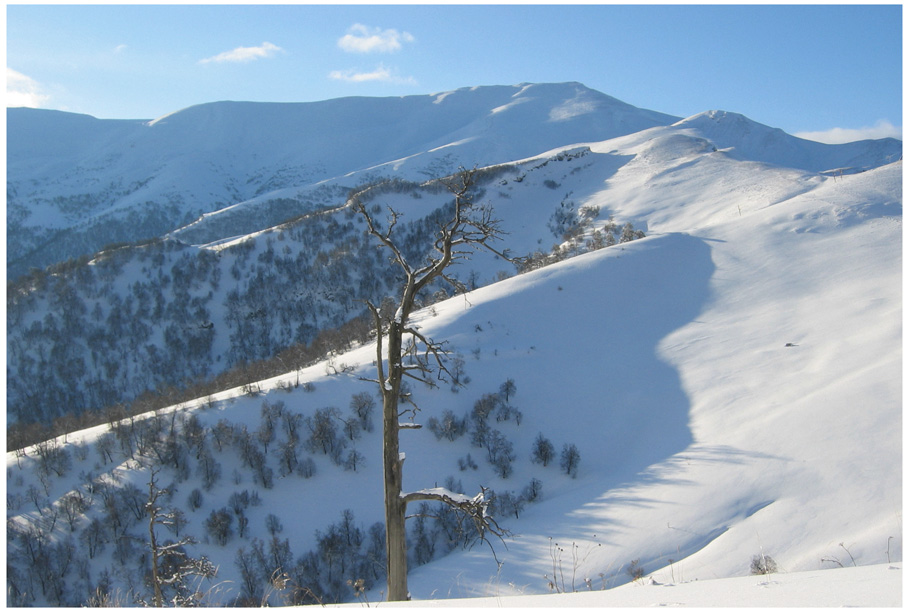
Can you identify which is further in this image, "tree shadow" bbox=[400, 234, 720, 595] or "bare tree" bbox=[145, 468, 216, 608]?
"tree shadow" bbox=[400, 234, 720, 595]

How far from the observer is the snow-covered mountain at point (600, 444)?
18.0 metres

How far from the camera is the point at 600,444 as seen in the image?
3050 centimetres

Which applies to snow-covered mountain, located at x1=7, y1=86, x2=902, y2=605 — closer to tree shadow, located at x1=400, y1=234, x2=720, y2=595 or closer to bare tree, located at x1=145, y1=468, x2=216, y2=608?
tree shadow, located at x1=400, y1=234, x2=720, y2=595

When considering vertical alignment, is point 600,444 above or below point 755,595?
below

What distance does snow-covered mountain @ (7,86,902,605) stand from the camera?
59.2 feet

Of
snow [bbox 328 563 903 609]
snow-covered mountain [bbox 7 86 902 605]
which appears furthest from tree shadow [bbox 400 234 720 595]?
snow [bbox 328 563 903 609]

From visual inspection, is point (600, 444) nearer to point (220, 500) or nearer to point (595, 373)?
point (595, 373)

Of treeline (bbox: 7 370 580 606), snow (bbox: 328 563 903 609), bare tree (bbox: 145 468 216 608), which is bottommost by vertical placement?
treeline (bbox: 7 370 580 606)

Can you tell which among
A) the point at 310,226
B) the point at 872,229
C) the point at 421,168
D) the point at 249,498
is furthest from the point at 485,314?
the point at 421,168

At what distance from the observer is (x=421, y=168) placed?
172750 mm

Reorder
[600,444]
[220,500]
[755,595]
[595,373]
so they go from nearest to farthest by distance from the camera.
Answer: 1. [755,595]
2. [220,500]
3. [600,444]
4. [595,373]

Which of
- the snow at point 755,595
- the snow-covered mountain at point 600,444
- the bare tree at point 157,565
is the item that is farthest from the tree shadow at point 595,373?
the snow at point 755,595

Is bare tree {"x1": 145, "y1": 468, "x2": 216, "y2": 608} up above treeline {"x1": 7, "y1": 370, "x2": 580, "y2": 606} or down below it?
above

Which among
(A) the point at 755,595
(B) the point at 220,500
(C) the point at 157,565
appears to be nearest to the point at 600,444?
(B) the point at 220,500
